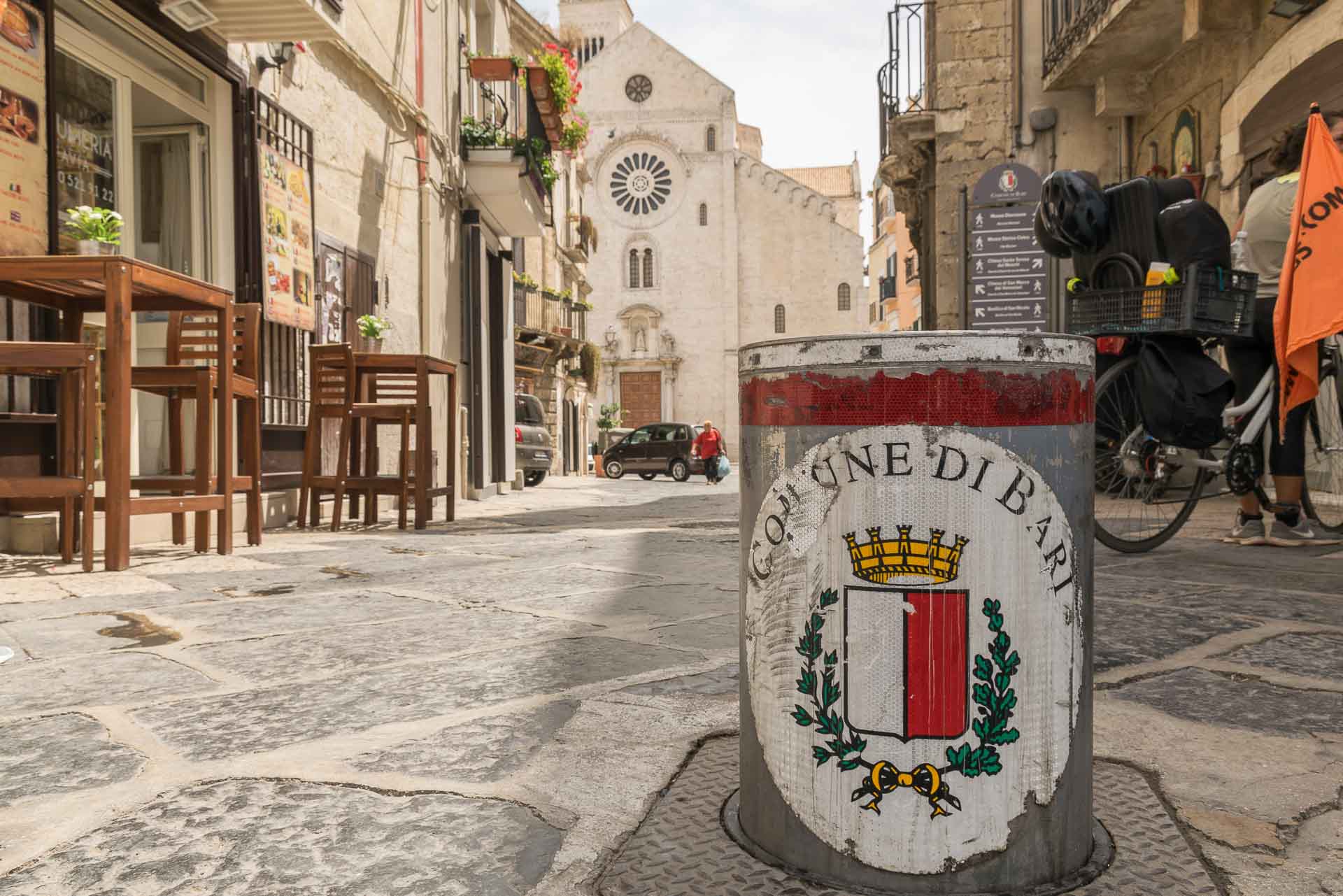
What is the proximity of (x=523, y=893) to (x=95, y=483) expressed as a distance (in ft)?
13.8

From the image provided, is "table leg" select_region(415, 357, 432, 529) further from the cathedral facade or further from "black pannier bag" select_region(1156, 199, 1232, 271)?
the cathedral facade

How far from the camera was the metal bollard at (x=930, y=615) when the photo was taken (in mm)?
1078

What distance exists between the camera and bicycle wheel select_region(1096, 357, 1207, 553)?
3848mm

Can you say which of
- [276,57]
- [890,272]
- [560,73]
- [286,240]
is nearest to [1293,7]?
[276,57]

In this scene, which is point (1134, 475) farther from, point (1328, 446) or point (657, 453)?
point (657, 453)

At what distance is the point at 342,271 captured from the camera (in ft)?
23.2

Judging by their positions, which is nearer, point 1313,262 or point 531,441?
point 1313,262

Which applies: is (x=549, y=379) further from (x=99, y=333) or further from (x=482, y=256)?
(x=99, y=333)

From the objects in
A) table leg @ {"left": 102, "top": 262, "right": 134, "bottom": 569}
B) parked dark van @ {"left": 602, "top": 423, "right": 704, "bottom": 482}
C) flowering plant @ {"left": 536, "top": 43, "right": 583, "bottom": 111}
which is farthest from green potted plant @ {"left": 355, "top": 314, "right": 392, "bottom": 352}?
parked dark van @ {"left": 602, "top": 423, "right": 704, "bottom": 482}

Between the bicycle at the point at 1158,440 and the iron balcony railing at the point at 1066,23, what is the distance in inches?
248

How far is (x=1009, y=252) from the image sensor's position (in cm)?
995

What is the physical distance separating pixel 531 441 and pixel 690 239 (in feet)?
102

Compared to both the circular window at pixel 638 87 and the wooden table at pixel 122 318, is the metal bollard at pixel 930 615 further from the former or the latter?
the circular window at pixel 638 87

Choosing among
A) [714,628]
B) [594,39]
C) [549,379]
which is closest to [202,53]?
[714,628]
